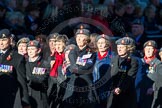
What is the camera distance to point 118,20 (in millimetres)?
17656

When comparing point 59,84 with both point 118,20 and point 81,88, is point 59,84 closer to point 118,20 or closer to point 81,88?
point 81,88

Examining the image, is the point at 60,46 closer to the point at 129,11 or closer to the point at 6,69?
the point at 6,69

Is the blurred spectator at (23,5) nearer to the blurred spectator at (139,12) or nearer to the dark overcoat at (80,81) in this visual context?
the blurred spectator at (139,12)

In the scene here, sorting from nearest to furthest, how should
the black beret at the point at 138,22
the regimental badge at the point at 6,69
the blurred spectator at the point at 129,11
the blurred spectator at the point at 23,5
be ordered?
the regimental badge at the point at 6,69 → the blurred spectator at the point at 23,5 → the black beret at the point at 138,22 → the blurred spectator at the point at 129,11

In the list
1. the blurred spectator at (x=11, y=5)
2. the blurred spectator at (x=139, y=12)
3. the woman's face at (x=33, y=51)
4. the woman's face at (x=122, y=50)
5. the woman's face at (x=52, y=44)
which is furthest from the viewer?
the blurred spectator at (x=139, y=12)

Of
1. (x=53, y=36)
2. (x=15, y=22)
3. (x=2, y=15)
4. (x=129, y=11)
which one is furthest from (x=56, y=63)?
(x=129, y=11)

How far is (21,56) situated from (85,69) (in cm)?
104

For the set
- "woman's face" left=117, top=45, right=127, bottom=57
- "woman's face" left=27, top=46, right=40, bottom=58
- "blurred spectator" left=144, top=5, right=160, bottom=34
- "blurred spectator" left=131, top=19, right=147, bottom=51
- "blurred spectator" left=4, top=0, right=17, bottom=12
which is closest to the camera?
"woman's face" left=27, top=46, right=40, bottom=58

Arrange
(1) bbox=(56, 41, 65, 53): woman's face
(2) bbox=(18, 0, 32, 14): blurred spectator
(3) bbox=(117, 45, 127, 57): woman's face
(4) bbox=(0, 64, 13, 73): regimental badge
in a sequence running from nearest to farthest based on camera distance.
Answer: (4) bbox=(0, 64, 13, 73): regimental badge, (3) bbox=(117, 45, 127, 57): woman's face, (1) bbox=(56, 41, 65, 53): woman's face, (2) bbox=(18, 0, 32, 14): blurred spectator

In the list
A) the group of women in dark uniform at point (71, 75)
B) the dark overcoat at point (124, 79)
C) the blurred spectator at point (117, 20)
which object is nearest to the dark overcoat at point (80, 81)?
the group of women in dark uniform at point (71, 75)

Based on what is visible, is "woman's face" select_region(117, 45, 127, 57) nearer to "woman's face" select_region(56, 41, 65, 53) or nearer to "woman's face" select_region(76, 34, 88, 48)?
"woman's face" select_region(76, 34, 88, 48)

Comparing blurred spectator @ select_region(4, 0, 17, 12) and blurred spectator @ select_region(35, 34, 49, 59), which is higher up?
blurred spectator @ select_region(4, 0, 17, 12)

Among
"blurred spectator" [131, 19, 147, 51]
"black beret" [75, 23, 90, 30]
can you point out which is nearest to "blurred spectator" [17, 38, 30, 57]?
"black beret" [75, 23, 90, 30]

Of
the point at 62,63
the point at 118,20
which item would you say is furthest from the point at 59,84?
the point at 118,20
